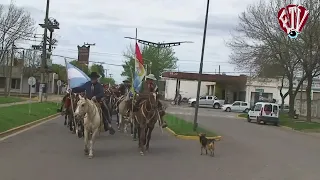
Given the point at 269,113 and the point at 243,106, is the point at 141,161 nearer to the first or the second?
the point at 269,113

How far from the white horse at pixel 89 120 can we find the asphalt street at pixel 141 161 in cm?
41

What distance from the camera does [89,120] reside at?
13797 mm

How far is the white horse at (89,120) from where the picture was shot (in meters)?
13.6

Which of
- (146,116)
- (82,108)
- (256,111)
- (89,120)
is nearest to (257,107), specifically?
(256,111)

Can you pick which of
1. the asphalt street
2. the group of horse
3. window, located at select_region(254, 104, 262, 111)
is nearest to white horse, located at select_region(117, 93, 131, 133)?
the asphalt street

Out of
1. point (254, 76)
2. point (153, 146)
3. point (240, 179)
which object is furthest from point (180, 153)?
point (254, 76)

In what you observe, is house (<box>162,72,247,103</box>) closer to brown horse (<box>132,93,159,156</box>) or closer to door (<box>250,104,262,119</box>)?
door (<box>250,104,262,119</box>)

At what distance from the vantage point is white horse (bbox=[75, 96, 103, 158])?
13552 mm

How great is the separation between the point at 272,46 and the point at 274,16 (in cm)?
242

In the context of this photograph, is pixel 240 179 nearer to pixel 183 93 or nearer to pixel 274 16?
pixel 274 16

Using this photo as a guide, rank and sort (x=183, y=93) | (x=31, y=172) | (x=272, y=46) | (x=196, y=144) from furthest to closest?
1. (x=183, y=93)
2. (x=272, y=46)
3. (x=196, y=144)
4. (x=31, y=172)

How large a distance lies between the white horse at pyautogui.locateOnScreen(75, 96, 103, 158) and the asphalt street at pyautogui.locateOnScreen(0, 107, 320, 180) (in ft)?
1.34

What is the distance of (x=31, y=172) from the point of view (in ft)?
35.8

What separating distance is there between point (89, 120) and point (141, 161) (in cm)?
178
